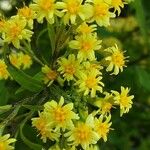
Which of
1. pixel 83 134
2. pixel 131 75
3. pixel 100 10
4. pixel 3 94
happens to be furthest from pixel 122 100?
pixel 131 75

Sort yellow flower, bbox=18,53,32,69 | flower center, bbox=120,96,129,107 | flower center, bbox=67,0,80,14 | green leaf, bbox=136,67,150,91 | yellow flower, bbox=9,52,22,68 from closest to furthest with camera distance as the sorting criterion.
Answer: flower center, bbox=67,0,80,14 < flower center, bbox=120,96,129,107 < yellow flower, bbox=9,52,22,68 < yellow flower, bbox=18,53,32,69 < green leaf, bbox=136,67,150,91

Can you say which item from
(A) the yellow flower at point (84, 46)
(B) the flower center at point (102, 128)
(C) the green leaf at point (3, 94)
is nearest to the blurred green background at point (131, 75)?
(C) the green leaf at point (3, 94)

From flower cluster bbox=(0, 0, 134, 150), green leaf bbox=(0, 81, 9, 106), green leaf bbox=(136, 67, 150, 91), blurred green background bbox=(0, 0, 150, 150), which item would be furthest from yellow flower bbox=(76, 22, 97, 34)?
blurred green background bbox=(0, 0, 150, 150)

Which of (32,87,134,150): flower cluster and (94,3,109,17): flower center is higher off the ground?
(94,3,109,17): flower center

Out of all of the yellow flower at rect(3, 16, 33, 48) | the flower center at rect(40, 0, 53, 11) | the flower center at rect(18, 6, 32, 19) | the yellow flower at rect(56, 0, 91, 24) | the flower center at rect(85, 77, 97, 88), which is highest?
the flower center at rect(40, 0, 53, 11)

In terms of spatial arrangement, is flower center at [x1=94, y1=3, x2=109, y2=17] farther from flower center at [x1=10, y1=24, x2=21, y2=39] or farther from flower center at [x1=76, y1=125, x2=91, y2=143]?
flower center at [x1=76, y1=125, x2=91, y2=143]
